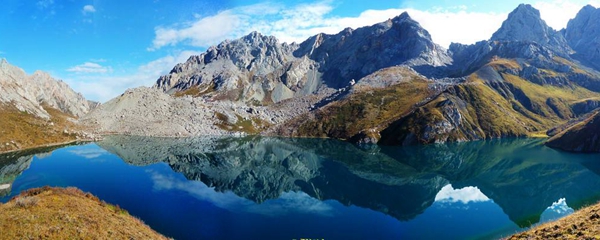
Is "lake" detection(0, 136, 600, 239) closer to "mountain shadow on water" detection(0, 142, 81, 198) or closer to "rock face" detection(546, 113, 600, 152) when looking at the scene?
"mountain shadow on water" detection(0, 142, 81, 198)

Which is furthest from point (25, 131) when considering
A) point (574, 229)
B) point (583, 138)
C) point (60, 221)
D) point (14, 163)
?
point (583, 138)

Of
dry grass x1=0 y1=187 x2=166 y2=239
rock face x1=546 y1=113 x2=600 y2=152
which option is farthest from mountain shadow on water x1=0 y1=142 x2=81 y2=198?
rock face x1=546 y1=113 x2=600 y2=152

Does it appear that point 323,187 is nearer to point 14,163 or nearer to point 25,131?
point 14,163

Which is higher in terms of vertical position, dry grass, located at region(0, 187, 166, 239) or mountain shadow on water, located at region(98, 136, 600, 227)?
mountain shadow on water, located at region(98, 136, 600, 227)

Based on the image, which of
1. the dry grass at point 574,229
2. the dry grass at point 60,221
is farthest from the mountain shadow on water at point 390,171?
the dry grass at point 574,229

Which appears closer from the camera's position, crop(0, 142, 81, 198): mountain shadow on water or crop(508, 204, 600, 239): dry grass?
crop(508, 204, 600, 239): dry grass

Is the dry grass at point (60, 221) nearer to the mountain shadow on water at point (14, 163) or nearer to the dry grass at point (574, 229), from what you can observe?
the dry grass at point (574, 229)
